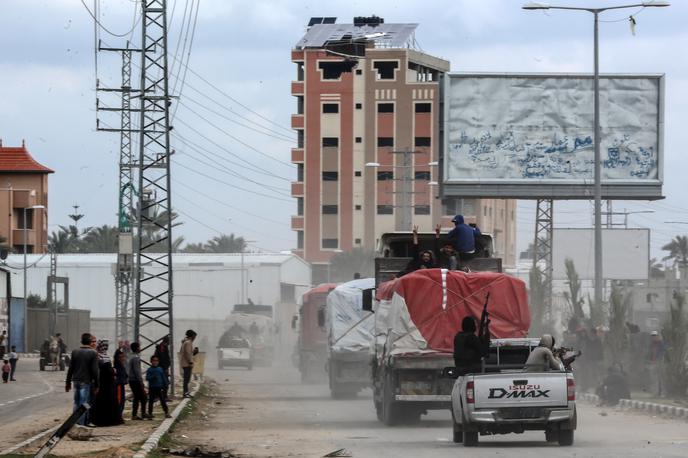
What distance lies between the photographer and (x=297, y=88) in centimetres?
11119

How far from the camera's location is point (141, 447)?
58.2ft

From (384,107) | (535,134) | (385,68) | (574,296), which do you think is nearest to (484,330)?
(574,296)

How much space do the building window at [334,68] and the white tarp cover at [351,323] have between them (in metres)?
74.7

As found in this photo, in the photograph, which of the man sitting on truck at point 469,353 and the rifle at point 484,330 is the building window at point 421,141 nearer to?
the rifle at point 484,330

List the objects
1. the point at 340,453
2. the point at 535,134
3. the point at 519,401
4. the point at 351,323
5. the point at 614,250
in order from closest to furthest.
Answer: the point at 340,453 < the point at 519,401 < the point at 351,323 < the point at 535,134 < the point at 614,250

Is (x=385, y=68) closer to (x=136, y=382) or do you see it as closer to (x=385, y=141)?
(x=385, y=141)

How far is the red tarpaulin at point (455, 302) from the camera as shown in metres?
23.5

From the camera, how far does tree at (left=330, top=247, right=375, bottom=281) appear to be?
107 metres

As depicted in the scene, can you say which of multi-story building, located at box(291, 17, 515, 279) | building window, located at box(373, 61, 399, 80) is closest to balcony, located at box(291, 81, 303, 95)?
multi-story building, located at box(291, 17, 515, 279)

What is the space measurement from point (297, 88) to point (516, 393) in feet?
307

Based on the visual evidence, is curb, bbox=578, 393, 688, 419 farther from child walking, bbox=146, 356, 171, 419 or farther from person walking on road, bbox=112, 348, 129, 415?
person walking on road, bbox=112, 348, 129, 415

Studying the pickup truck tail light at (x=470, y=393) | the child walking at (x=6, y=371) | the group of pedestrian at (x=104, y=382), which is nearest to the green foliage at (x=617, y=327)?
the group of pedestrian at (x=104, y=382)

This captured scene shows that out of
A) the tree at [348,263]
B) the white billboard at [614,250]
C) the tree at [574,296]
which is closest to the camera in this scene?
the tree at [574,296]

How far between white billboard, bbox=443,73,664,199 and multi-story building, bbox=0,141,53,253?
5863cm
